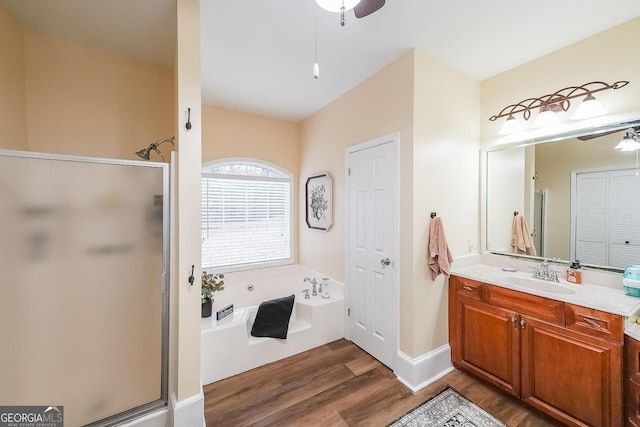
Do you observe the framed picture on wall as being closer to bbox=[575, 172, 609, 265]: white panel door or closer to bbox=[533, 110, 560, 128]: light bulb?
bbox=[533, 110, 560, 128]: light bulb

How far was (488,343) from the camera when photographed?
2023 millimetres

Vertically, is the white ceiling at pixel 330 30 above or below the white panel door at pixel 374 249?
above

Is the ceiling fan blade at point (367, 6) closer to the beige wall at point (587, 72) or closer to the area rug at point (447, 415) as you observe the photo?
the beige wall at point (587, 72)

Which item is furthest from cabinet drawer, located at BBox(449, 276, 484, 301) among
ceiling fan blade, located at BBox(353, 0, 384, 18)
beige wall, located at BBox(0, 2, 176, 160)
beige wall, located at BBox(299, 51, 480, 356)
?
beige wall, located at BBox(0, 2, 176, 160)

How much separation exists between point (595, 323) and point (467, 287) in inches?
30.2

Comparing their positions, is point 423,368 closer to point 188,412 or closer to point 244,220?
point 188,412

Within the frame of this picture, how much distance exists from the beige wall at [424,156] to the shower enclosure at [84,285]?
1.86m

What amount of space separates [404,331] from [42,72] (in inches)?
143

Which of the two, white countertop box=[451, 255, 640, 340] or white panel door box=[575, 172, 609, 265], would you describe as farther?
white panel door box=[575, 172, 609, 265]

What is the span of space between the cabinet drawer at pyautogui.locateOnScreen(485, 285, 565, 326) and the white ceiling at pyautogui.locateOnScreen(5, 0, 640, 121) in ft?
6.43

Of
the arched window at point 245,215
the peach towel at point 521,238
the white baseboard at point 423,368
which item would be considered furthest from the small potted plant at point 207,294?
the peach towel at point 521,238

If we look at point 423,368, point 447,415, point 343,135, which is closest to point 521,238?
point 423,368

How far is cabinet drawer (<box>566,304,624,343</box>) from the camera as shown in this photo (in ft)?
4.70

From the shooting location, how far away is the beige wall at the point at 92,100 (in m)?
1.94
